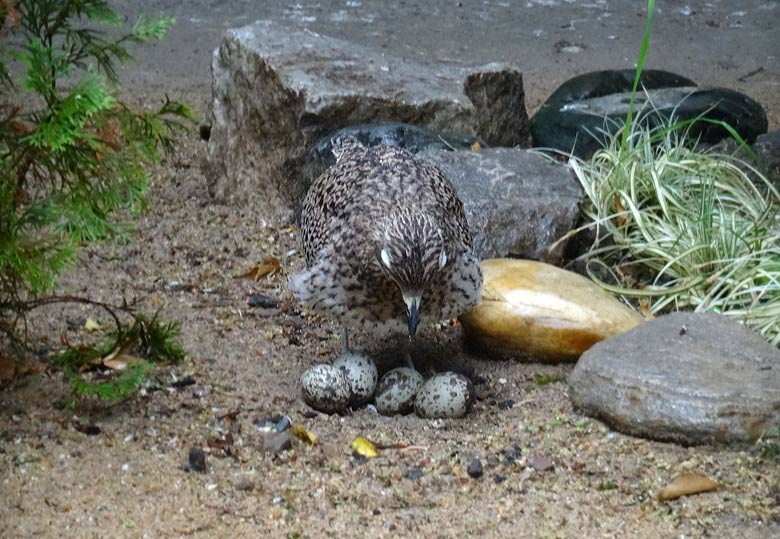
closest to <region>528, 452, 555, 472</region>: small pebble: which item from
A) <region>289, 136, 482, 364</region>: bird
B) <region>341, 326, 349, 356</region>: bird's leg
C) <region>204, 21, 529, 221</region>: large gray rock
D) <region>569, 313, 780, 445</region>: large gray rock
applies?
<region>569, 313, 780, 445</region>: large gray rock

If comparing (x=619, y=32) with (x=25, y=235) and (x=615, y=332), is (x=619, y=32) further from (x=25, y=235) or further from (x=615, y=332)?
(x=25, y=235)

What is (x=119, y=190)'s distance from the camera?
13.1ft

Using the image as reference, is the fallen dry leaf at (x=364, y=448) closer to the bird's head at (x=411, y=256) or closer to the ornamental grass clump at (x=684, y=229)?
the bird's head at (x=411, y=256)

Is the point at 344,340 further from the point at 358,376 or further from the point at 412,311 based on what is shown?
the point at 412,311

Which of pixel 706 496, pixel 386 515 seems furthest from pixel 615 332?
pixel 386 515

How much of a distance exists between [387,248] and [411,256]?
0.10 m

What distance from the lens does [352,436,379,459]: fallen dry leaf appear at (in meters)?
4.14

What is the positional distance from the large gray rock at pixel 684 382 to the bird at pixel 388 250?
61cm

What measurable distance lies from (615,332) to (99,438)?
7.29 ft

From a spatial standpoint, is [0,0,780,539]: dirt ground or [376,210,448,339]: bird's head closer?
[0,0,780,539]: dirt ground

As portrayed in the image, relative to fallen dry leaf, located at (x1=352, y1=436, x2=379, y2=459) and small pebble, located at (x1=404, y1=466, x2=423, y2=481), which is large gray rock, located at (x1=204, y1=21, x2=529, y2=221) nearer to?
fallen dry leaf, located at (x1=352, y1=436, x2=379, y2=459)

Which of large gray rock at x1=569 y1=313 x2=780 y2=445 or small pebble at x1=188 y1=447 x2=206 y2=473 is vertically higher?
large gray rock at x1=569 y1=313 x2=780 y2=445

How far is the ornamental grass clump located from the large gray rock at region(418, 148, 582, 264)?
0.54 feet

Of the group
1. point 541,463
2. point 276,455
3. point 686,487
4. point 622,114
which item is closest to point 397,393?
point 276,455
